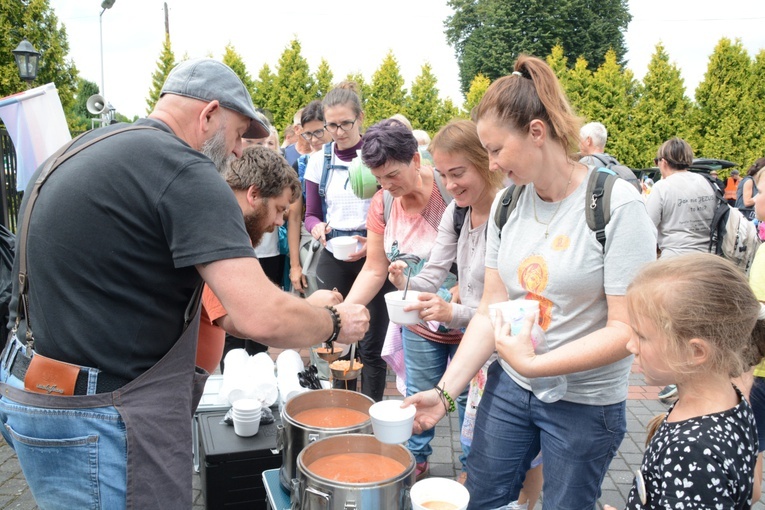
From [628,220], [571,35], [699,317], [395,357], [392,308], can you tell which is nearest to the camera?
[699,317]

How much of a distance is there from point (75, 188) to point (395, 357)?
7.02 feet

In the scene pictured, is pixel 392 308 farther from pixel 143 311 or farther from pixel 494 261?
pixel 143 311

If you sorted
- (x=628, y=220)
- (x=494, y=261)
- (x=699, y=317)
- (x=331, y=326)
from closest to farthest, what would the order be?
1. (x=699, y=317)
2. (x=628, y=220)
3. (x=331, y=326)
4. (x=494, y=261)

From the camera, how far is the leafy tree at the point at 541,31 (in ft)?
113

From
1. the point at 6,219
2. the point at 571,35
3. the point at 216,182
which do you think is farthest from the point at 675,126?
the point at 571,35

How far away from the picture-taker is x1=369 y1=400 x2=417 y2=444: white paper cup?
173cm

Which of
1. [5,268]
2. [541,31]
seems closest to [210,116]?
[5,268]

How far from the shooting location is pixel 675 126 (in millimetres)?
16125

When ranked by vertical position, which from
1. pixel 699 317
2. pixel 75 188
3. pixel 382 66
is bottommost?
pixel 699 317

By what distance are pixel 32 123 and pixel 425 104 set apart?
1302cm

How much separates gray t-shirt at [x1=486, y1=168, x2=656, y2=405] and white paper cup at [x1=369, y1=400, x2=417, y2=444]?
1.42 feet

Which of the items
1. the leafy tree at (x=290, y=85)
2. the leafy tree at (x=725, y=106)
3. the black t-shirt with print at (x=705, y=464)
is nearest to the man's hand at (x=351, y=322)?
the black t-shirt with print at (x=705, y=464)

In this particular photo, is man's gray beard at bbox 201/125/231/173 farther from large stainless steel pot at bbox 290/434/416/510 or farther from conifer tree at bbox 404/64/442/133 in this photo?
conifer tree at bbox 404/64/442/133

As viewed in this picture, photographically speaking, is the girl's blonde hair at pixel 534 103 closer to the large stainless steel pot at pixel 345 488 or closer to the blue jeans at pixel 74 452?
the large stainless steel pot at pixel 345 488
